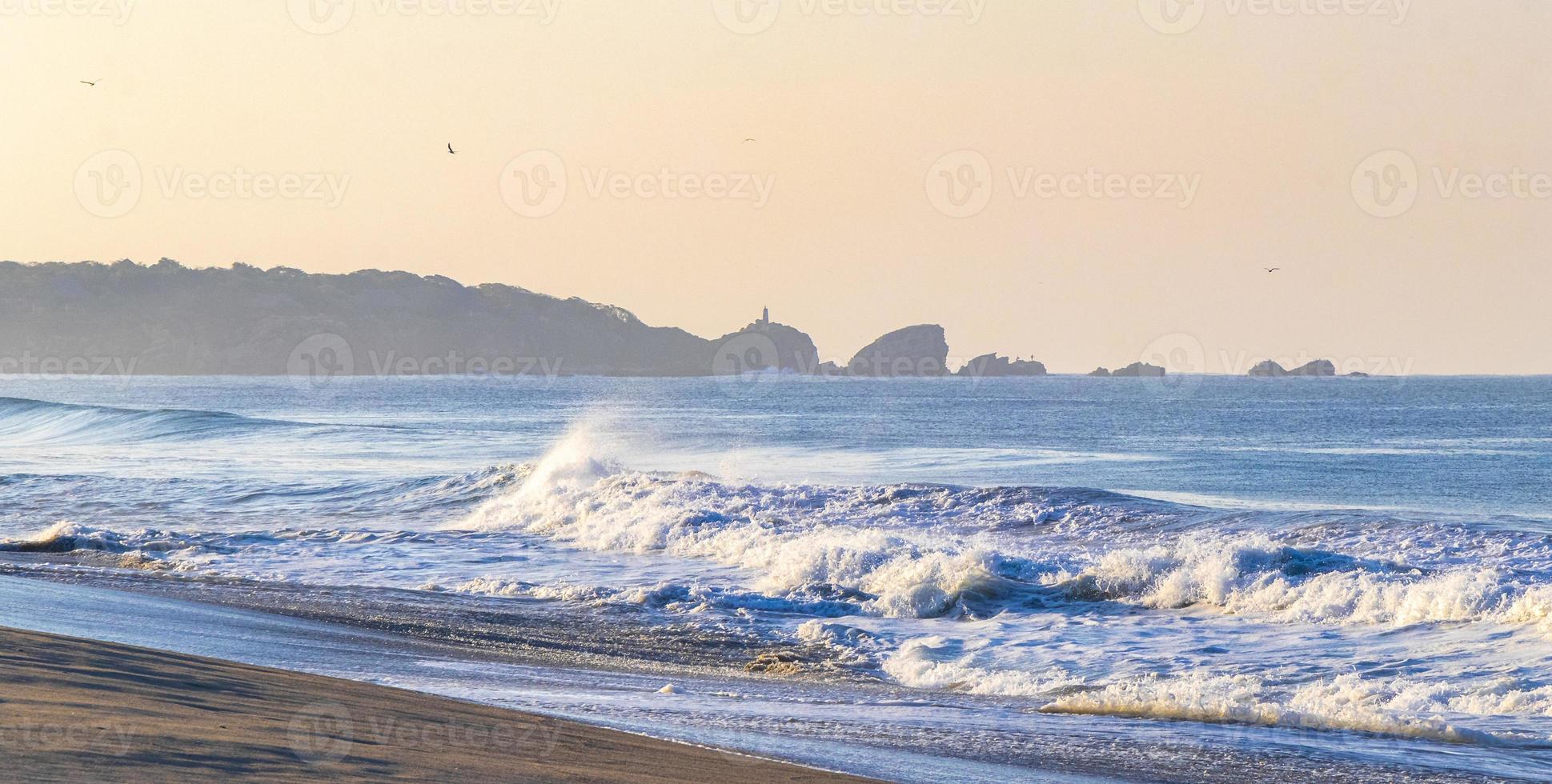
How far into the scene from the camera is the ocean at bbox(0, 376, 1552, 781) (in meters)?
9.90

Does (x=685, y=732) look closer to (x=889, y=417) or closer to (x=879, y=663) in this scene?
(x=879, y=663)

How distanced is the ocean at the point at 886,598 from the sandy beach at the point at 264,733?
0.88 meters

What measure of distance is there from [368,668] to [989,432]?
5176cm

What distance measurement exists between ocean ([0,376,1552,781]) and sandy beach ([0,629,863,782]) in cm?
88

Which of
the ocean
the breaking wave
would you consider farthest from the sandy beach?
the breaking wave

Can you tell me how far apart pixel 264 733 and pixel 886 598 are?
32.8ft

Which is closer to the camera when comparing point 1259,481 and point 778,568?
point 778,568

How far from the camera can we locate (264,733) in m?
7.00

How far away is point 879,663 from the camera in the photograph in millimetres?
12969

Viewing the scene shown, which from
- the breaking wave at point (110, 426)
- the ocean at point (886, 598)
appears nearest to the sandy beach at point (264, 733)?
the ocean at point (886, 598)

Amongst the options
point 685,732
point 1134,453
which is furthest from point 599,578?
point 1134,453

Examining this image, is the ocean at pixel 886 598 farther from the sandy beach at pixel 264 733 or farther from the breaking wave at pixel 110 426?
the breaking wave at pixel 110 426

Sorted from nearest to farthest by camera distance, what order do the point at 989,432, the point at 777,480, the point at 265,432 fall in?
the point at 777,480 < the point at 265,432 < the point at 989,432

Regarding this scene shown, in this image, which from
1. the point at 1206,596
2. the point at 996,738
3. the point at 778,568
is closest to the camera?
the point at 996,738
